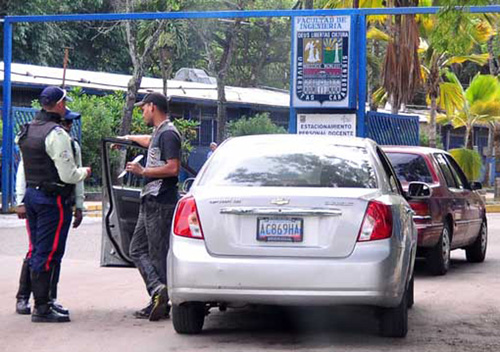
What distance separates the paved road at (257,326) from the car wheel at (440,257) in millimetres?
581

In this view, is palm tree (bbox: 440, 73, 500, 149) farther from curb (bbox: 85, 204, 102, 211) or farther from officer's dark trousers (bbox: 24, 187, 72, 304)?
officer's dark trousers (bbox: 24, 187, 72, 304)

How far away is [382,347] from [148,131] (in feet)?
82.5

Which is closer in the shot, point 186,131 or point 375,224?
point 375,224

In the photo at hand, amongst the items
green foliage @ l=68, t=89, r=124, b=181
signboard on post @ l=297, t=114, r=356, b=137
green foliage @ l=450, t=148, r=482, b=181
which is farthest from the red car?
green foliage @ l=450, t=148, r=482, b=181

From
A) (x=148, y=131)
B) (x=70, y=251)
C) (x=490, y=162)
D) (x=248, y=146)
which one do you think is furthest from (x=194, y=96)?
(x=248, y=146)

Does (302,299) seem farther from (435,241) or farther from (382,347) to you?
(435,241)

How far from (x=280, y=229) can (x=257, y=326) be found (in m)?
1.46

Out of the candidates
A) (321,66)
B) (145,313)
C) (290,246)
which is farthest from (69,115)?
(321,66)

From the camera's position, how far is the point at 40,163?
8789mm

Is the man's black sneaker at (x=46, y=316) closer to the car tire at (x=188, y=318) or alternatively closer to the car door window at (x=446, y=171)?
the car tire at (x=188, y=318)

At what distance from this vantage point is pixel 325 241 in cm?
749

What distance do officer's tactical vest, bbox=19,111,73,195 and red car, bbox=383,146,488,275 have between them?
505 cm

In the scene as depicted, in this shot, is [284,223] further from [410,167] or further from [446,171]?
Answer: [446,171]

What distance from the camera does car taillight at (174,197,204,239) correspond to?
302 inches
